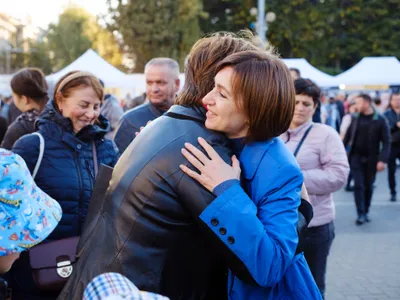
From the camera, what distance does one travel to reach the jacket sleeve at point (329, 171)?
3771 millimetres

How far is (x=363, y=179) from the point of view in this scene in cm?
841

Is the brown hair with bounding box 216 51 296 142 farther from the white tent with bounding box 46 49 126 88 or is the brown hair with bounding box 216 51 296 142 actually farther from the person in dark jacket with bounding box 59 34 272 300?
the white tent with bounding box 46 49 126 88

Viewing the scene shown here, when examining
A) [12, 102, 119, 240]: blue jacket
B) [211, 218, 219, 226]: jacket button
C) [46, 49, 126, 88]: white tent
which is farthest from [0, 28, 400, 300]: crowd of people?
[46, 49, 126, 88]: white tent

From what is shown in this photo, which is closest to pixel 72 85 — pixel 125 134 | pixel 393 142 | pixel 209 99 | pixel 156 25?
pixel 125 134

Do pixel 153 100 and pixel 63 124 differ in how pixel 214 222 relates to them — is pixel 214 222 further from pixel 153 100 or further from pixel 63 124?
pixel 153 100

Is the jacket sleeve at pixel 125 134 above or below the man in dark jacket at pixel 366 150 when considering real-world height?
above

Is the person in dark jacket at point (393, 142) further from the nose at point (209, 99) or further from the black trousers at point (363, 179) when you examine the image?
the nose at point (209, 99)

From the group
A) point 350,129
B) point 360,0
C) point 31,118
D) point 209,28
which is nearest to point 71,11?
point 209,28

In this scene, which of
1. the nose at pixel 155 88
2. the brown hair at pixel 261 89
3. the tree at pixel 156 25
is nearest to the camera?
the brown hair at pixel 261 89

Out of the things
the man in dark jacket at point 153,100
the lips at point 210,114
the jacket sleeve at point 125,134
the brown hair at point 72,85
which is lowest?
the jacket sleeve at point 125,134

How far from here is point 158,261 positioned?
153cm

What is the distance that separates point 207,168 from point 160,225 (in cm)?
→ 22

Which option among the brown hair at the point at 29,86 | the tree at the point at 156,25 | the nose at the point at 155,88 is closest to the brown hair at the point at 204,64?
the brown hair at the point at 29,86

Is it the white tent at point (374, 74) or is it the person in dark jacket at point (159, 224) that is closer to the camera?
the person in dark jacket at point (159, 224)
